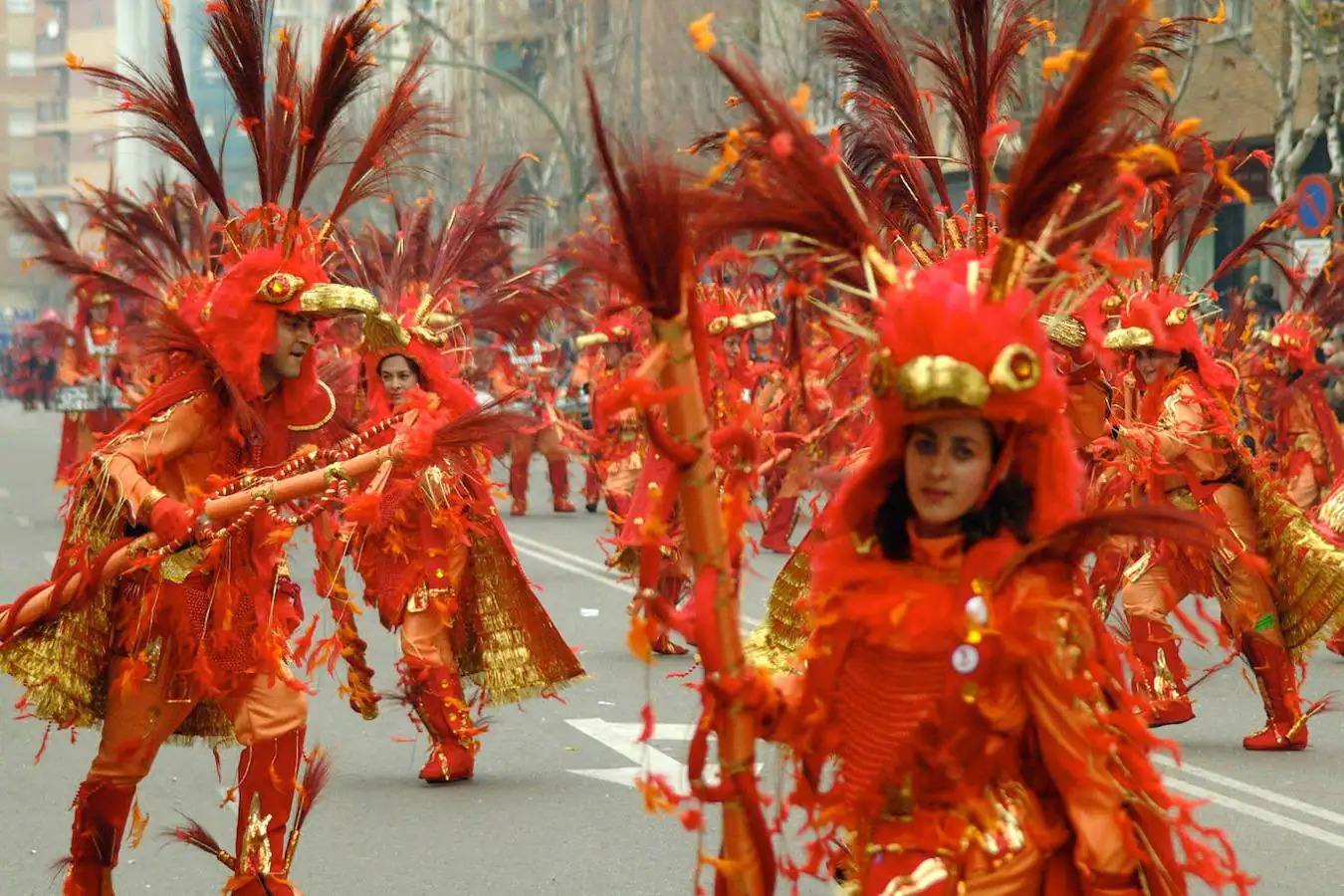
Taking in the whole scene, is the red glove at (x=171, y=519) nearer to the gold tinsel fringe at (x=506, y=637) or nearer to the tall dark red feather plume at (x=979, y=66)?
the tall dark red feather plume at (x=979, y=66)

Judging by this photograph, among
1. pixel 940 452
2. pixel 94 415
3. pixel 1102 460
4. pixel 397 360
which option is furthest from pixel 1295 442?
pixel 940 452

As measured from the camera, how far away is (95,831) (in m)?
6.46

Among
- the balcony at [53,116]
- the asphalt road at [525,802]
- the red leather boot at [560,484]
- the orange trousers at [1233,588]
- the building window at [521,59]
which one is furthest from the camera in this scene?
the balcony at [53,116]

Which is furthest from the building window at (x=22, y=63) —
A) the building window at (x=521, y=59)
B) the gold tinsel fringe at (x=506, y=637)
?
the gold tinsel fringe at (x=506, y=637)

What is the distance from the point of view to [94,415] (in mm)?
20812

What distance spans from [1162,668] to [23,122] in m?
137

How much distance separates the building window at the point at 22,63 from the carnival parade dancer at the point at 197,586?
464 feet

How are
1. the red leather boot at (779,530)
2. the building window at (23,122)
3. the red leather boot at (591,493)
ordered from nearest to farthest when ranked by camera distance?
1. the red leather boot at (779,530)
2. the red leather boot at (591,493)
3. the building window at (23,122)

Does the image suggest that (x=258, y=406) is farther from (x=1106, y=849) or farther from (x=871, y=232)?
(x=1106, y=849)

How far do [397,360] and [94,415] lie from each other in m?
11.7

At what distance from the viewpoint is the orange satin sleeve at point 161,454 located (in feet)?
21.1

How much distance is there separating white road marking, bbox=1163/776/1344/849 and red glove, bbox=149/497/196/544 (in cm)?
352

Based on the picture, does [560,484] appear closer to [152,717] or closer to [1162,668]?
[1162,668]

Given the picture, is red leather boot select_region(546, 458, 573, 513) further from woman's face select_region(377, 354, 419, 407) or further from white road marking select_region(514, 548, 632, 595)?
woman's face select_region(377, 354, 419, 407)
